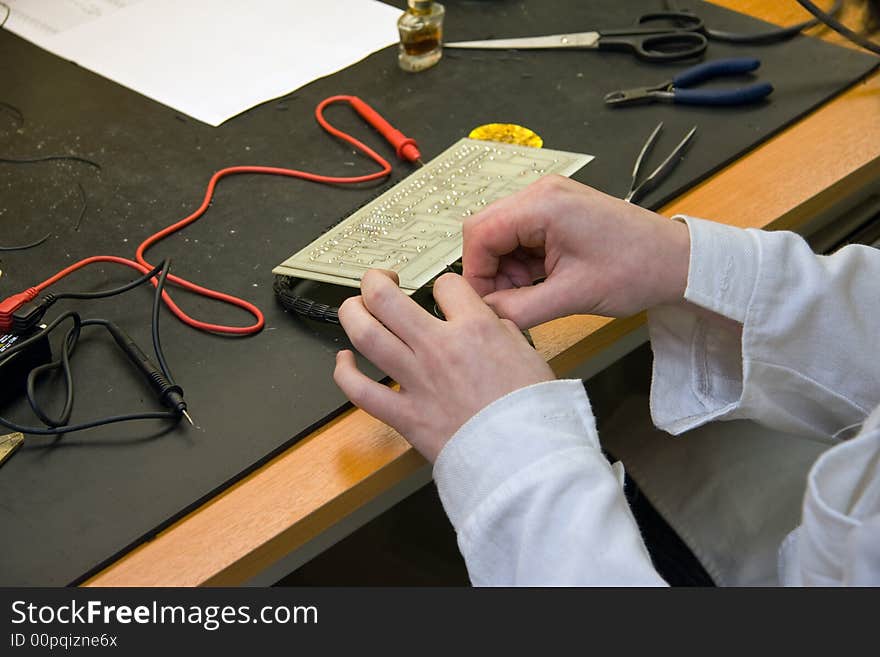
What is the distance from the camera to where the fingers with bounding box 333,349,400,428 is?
0.65 metres

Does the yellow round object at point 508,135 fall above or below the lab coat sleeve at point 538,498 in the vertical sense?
above

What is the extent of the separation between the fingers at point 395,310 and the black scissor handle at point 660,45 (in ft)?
1.84

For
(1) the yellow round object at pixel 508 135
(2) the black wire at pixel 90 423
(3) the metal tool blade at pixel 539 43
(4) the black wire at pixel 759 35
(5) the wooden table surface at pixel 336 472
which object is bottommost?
(5) the wooden table surface at pixel 336 472

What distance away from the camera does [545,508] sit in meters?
0.58

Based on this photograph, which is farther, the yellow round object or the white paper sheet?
the white paper sheet

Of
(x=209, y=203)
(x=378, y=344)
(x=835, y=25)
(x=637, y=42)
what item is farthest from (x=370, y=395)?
(x=835, y=25)

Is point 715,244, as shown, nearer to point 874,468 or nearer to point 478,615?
point 874,468

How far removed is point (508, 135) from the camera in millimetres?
973

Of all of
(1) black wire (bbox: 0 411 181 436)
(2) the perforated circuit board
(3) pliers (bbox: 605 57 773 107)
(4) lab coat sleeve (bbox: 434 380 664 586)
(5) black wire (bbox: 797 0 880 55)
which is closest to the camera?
(4) lab coat sleeve (bbox: 434 380 664 586)

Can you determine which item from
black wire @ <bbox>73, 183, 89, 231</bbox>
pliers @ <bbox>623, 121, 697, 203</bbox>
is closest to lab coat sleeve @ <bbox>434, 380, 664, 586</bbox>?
pliers @ <bbox>623, 121, 697, 203</bbox>

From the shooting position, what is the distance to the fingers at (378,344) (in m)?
0.66

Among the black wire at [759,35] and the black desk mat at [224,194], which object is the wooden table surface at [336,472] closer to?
the black desk mat at [224,194]

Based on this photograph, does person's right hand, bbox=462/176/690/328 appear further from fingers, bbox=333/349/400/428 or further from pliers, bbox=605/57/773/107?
pliers, bbox=605/57/773/107

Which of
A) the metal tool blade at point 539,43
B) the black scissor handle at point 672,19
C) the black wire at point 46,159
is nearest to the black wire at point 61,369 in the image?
the black wire at point 46,159
